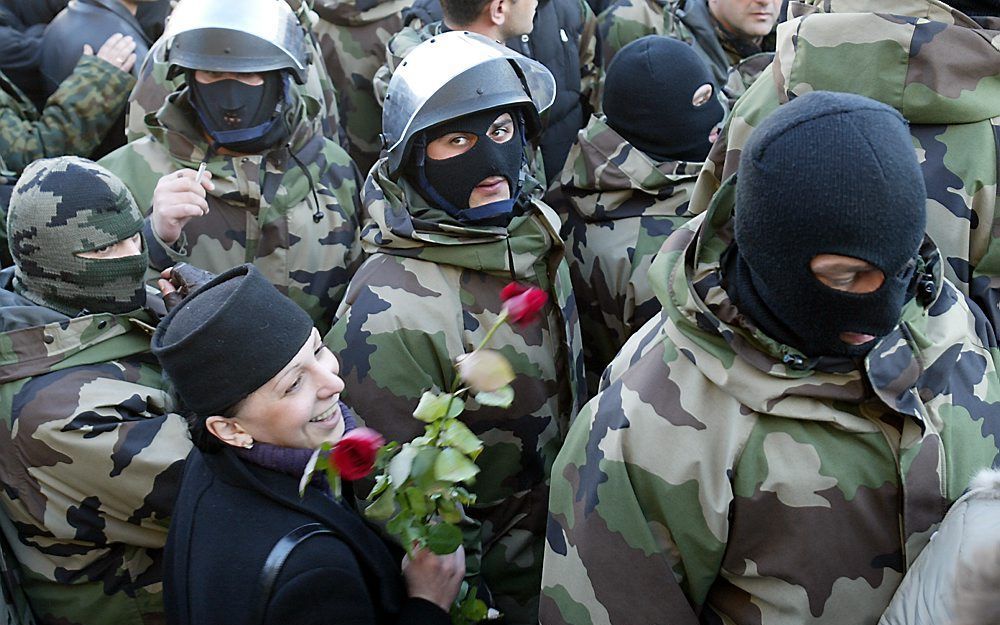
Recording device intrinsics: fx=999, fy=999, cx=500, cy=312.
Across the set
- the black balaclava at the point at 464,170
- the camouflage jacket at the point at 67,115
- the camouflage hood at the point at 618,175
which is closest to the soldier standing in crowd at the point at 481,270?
the black balaclava at the point at 464,170

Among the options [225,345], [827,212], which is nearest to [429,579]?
[225,345]

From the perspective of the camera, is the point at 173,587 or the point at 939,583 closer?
the point at 939,583

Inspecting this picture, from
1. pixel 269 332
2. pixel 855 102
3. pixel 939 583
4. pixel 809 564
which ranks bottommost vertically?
pixel 809 564

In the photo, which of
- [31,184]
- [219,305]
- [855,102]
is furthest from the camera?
[31,184]

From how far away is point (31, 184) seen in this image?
286 cm

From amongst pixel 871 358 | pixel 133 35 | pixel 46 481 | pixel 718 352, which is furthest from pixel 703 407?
pixel 133 35

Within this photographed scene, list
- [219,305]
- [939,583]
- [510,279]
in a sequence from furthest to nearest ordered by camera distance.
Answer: [510,279] → [219,305] → [939,583]

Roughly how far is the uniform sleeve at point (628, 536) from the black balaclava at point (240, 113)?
7.49ft

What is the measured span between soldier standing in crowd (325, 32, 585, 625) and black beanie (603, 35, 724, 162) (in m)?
0.49

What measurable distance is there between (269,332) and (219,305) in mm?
120

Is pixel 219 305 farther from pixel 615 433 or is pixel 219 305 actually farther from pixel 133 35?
pixel 133 35

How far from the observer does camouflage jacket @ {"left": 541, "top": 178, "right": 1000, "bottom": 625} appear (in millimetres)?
1872

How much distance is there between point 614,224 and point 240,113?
150 cm

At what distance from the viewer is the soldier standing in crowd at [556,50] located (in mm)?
4715
